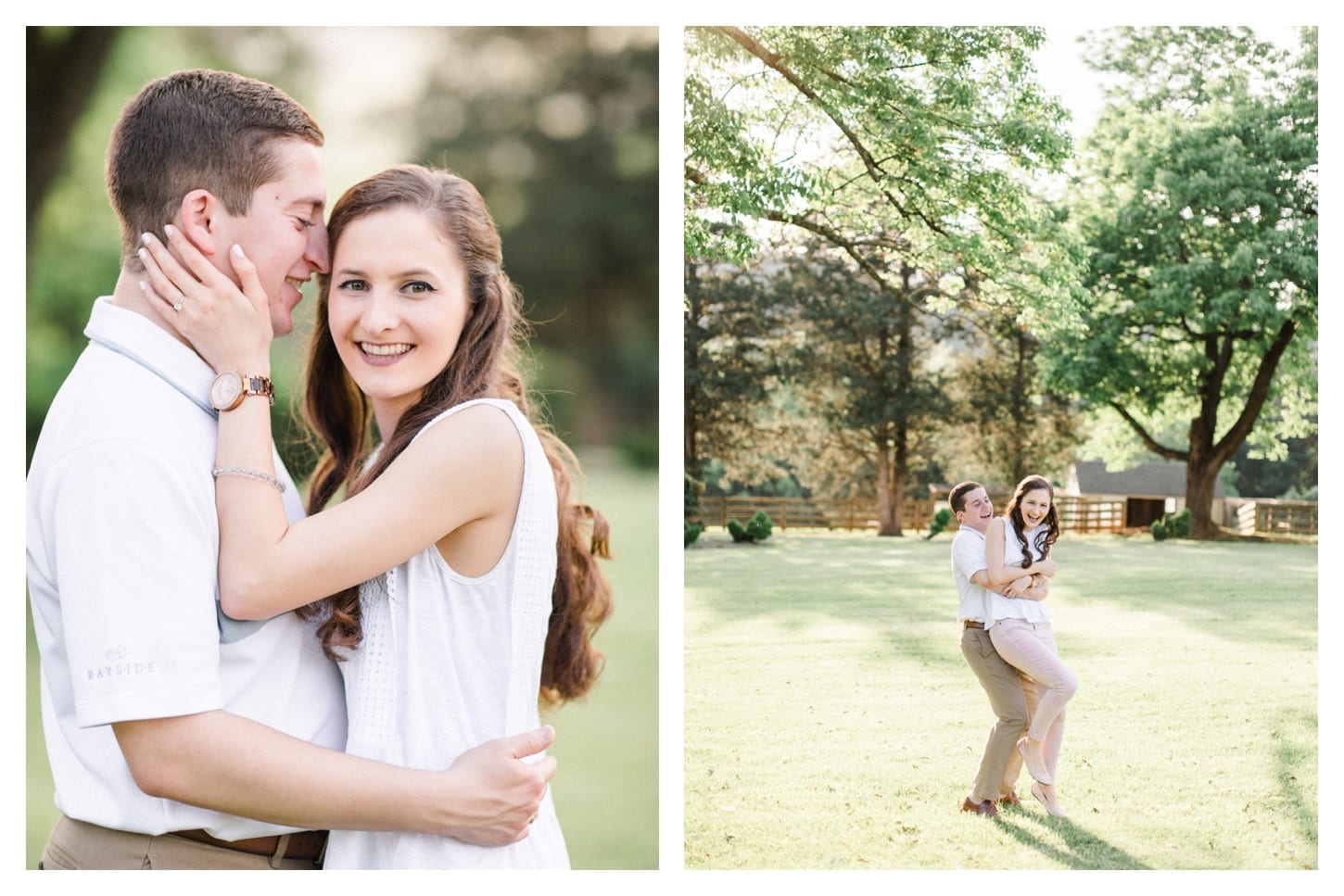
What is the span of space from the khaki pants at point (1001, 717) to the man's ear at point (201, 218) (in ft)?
7.42

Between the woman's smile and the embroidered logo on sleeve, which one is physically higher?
the woman's smile

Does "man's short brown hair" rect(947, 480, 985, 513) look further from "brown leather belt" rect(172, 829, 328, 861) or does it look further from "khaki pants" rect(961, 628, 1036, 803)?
"brown leather belt" rect(172, 829, 328, 861)

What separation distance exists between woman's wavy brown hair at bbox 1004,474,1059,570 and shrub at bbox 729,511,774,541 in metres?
0.69

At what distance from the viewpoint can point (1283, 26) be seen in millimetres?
2975

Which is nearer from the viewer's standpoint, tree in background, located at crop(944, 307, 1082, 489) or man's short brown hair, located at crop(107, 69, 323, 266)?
man's short brown hair, located at crop(107, 69, 323, 266)

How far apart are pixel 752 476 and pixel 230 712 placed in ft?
6.58

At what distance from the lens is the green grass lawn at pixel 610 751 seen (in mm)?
3377

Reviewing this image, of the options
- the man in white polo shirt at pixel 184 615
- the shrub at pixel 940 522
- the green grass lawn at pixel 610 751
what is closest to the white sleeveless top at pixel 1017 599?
the shrub at pixel 940 522

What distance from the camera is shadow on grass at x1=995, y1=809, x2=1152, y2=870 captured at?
2924 mm

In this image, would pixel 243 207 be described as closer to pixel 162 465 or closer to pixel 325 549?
pixel 162 465

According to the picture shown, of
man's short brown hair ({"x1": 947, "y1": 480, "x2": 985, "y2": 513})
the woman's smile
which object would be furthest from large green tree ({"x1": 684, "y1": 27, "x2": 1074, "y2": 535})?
the woman's smile

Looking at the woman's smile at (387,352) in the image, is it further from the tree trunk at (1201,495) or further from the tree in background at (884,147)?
the tree trunk at (1201,495)
